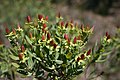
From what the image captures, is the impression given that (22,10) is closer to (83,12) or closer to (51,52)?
(51,52)

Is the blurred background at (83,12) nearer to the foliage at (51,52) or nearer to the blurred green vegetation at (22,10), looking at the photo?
the blurred green vegetation at (22,10)

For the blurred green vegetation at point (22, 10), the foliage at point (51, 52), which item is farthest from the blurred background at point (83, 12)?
the foliage at point (51, 52)

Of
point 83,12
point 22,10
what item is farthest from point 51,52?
point 83,12

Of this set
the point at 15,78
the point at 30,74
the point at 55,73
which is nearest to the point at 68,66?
the point at 55,73

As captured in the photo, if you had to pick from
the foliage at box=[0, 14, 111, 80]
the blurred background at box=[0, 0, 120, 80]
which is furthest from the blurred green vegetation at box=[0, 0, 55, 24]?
the foliage at box=[0, 14, 111, 80]

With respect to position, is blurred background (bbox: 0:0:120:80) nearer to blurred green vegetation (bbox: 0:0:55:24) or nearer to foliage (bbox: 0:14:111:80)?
blurred green vegetation (bbox: 0:0:55:24)

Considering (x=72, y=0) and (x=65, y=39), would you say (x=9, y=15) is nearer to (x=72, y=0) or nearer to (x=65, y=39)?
(x=65, y=39)
